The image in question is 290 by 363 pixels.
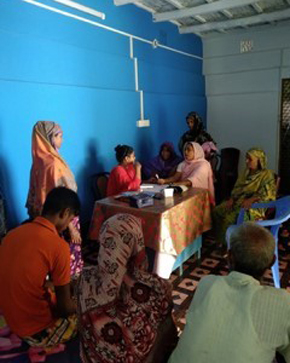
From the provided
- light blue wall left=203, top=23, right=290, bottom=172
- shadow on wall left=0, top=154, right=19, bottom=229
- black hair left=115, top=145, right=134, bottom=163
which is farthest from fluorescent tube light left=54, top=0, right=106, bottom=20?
light blue wall left=203, top=23, right=290, bottom=172

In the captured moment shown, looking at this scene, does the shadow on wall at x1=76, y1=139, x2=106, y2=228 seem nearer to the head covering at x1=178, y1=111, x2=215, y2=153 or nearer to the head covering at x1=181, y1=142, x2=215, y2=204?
→ the head covering at x1=181, y1=142, x2=215, y2=204

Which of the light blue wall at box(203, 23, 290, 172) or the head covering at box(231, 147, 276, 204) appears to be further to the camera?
the light blue wall at box(203, 23, 290, 172)

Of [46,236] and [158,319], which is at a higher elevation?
[46,236]

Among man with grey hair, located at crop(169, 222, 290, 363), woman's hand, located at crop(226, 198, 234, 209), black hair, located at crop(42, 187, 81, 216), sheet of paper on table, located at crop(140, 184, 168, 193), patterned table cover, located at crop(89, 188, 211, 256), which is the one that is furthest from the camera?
woman's hand, located at crop(226, 198, 234, 209)

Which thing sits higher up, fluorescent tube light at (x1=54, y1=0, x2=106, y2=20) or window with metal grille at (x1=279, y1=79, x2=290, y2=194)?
fluorescent tube light at (x1=54, y1=0, x2=106, y2=20)

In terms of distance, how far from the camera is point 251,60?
5.17 metres

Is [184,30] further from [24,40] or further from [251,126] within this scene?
[24,40]

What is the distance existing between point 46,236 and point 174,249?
1285mm

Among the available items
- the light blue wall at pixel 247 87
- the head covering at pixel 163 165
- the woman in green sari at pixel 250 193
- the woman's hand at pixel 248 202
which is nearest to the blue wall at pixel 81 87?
the head covering at pixel 163 165

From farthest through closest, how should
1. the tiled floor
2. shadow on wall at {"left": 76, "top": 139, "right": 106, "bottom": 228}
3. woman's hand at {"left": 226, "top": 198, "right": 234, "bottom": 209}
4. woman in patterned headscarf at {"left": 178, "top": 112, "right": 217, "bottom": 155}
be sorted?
woman in patterned headscarf at {"left": 178, "top": 112, "right": 217, "bottom": 155}, shadow on wall at {"left": 76, "top": 139, "right": 106, "bottom": 228}, woman's hand at {"left": 226, "top": 198, "right": 234, "bottom": 209}, the tiled floor

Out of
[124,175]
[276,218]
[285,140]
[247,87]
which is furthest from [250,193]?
[247,87]

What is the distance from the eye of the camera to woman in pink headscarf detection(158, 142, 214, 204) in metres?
3.04

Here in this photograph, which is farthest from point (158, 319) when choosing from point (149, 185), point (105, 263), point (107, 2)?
point (107, 2)

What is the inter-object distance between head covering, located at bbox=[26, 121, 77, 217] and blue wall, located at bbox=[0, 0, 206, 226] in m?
0.43
